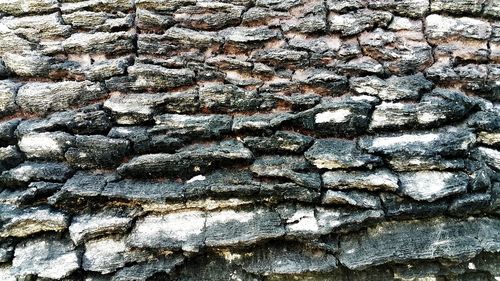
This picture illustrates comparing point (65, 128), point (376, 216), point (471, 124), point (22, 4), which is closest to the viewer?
point (376, 216)

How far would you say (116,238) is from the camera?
2492mm

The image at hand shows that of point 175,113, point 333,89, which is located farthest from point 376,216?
point 175,113

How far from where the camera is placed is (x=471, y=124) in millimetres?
2555

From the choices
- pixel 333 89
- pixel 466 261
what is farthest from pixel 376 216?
pixel 333 89

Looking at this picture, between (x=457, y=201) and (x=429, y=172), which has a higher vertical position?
(x=429, y=172)

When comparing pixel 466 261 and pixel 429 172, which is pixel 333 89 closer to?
pixel 429 172

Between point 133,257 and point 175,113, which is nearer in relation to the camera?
point 133,257

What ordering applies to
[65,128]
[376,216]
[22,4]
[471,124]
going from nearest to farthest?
[376,216]
[471,124]
[65,128]
[22,4]

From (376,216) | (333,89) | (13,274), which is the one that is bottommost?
(13,274)

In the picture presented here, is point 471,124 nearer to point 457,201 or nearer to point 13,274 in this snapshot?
point 457,201

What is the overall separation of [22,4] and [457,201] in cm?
339

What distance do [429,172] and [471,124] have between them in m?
0.45

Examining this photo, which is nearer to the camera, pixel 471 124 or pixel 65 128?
pixel 471 124

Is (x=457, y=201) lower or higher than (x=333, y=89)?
lower
